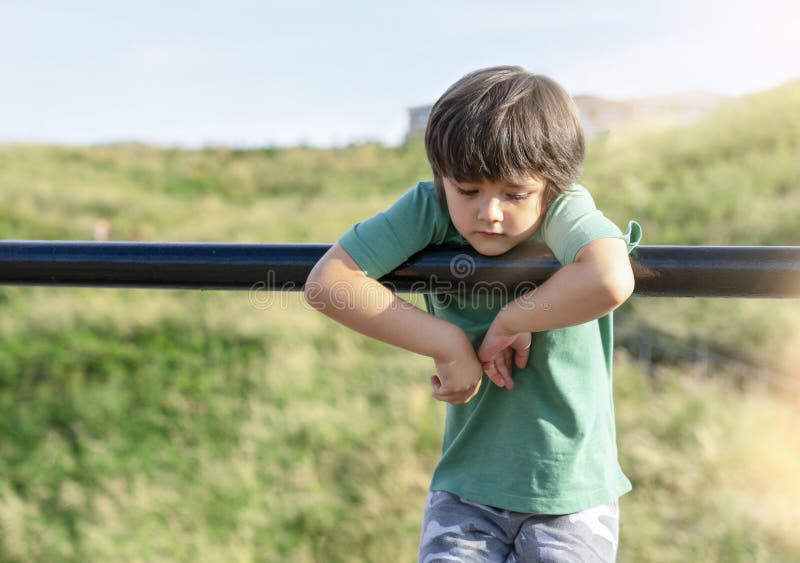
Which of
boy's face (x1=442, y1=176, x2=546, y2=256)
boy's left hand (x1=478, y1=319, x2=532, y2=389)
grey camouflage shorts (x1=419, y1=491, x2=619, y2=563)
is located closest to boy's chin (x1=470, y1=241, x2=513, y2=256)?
boy's face (x1=442, y1=176, x2=546, y2=256)

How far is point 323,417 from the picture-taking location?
732cm

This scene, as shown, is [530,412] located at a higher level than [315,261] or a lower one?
lower

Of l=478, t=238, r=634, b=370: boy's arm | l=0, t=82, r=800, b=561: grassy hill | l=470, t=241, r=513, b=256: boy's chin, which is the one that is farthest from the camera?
l=0, t=82, r=800, b=561: grassy hill

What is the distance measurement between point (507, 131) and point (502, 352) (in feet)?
1.19

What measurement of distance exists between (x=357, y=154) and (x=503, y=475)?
2519 centimetres

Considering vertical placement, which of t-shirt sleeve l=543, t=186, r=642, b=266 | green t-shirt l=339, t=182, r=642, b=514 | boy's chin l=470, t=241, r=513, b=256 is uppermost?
t-shirt sleeve l=543, t=186, r=642, b=266

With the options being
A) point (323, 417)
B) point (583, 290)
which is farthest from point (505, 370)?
point (323, 417)

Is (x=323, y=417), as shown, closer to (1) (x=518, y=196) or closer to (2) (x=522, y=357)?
(2) (x=522, y=357)

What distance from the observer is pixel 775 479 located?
16.9ft

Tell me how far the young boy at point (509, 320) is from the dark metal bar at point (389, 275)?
0.03 meters

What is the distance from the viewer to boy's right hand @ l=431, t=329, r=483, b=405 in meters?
1.24

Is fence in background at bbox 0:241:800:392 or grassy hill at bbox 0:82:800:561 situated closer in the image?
fence in background at bbox 0:241:800:392

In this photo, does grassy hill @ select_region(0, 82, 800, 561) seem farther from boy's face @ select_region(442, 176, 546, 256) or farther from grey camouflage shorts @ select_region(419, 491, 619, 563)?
boy's face @ select_region(442, 176, 546, 256)

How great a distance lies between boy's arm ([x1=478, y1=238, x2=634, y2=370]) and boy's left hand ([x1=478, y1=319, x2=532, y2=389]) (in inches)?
2.5
